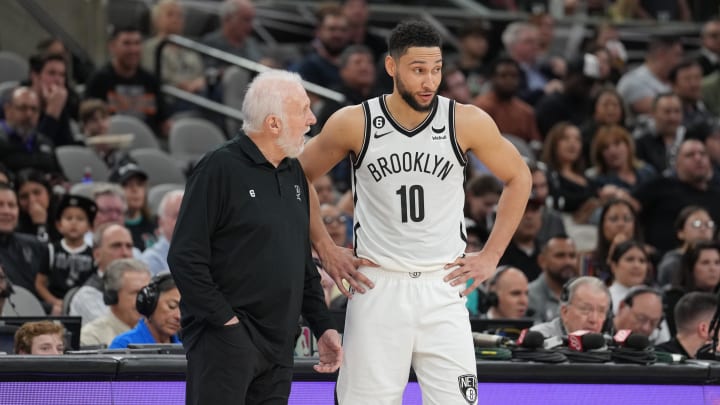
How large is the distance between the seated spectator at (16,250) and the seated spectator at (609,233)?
4270 mm

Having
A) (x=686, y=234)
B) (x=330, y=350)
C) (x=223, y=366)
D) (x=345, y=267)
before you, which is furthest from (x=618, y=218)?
(x=223, y=366)

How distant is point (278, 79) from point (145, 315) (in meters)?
2.77

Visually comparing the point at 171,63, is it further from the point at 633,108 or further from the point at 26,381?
the point at 26,381

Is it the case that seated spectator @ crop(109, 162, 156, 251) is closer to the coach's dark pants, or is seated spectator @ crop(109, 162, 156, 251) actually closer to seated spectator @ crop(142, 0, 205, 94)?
seated spectator @ crop(142, 0, 205, 94)

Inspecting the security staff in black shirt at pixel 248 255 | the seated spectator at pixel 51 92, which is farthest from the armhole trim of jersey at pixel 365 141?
the seated spectator at pixel 51 92

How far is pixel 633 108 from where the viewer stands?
1692 centimetres

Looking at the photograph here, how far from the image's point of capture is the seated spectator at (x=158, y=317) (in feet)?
27.1

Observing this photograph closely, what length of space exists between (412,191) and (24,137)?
6.99 m

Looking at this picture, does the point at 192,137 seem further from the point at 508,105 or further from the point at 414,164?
the point at 414,164

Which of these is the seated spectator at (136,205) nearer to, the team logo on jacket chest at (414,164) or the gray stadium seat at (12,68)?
the gray stadium seat at (12,68)

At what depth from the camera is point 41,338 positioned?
7.53 m

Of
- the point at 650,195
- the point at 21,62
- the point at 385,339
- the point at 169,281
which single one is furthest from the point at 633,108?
the point at 385,339

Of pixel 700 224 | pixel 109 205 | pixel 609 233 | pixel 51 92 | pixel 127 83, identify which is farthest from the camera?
pixel 127 83

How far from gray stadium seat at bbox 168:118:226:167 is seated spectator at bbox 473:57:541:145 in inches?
112
